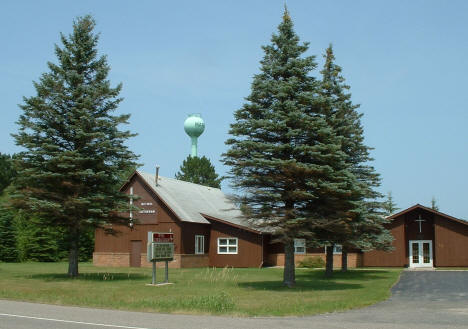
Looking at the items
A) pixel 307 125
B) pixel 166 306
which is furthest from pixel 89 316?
pixel 307 125

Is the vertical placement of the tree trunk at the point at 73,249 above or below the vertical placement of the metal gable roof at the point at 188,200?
below

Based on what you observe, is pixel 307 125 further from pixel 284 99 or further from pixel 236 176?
pixel 236 176

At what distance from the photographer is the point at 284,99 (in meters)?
22.1

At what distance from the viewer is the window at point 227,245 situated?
40.7 meters

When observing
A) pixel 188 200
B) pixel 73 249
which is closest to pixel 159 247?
pixel 73 249

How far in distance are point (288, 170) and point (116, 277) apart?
11975 mm

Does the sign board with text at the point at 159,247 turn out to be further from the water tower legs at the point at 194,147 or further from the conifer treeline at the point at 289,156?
the water tower legs at the point at 194,147

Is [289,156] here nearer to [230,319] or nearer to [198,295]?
[198,295]

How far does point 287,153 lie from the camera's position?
2195 cm

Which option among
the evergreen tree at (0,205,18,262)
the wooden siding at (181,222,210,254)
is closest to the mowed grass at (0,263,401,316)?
the wooden siding at (181,222,210,254)

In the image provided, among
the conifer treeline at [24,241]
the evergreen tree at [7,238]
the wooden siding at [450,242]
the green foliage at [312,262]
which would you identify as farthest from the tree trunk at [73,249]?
the wooden siding at [450,242]

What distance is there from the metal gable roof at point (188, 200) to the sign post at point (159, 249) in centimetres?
1078

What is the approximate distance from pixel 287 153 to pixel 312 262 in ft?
66.1

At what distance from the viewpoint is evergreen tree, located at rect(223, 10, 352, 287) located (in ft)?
68.4
